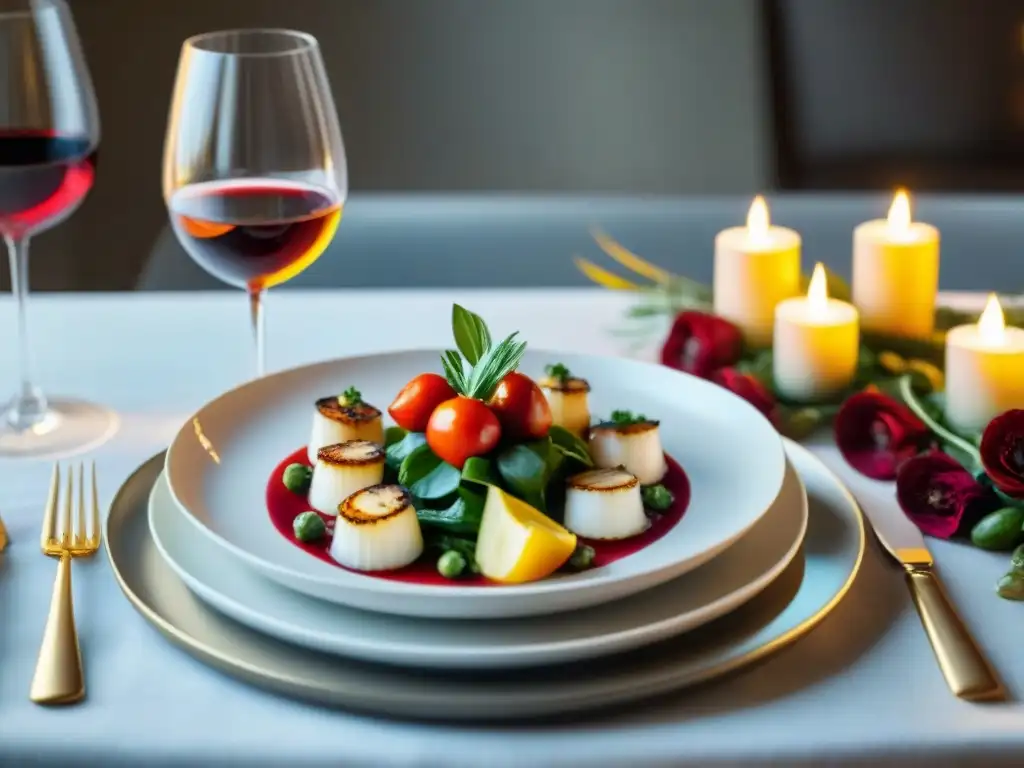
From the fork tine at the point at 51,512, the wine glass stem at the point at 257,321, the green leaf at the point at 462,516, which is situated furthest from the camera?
the wine glass stem at the point at 257,321

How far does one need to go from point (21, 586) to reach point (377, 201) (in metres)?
1.47

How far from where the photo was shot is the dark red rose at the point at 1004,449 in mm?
934

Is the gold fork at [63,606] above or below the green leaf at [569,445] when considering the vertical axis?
below

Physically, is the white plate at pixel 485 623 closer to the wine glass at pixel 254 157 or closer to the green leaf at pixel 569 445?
the green leaf at pixel 569 445

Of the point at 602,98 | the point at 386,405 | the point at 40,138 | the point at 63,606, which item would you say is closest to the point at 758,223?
the point at 386,405

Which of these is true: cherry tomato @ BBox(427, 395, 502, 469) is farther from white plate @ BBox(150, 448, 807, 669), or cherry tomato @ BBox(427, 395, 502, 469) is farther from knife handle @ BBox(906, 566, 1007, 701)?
knife handle @ BBox(906, 566, 1007, 701)

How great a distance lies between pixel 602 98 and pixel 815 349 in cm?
263

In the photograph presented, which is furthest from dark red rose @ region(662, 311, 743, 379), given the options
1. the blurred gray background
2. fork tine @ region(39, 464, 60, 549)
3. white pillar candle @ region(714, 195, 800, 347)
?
the blurred gray background

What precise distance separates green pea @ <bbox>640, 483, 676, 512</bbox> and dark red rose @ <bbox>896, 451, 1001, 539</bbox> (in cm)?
17

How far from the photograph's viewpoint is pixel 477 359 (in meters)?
0.94

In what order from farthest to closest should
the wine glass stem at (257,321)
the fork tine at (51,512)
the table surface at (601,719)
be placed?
the wine glass stem at (257,321)
the fork tine at (51,512)
the table surface at (601,719)

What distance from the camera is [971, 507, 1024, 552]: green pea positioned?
93 centimetres

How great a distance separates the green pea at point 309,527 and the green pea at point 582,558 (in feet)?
0.52

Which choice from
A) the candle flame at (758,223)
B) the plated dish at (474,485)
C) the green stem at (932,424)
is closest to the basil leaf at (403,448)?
the plated dish at (474,485)
